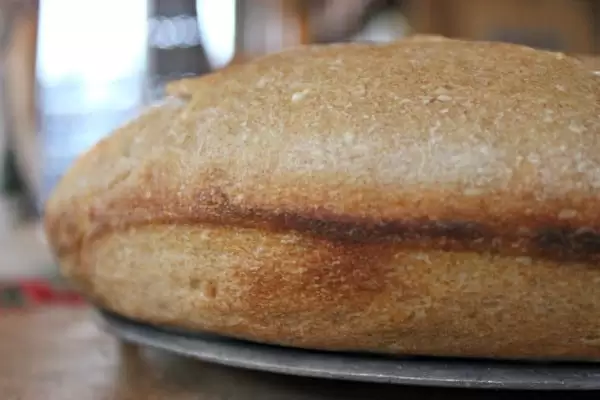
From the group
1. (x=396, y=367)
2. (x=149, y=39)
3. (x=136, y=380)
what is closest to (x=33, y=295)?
(x=136, y=380)

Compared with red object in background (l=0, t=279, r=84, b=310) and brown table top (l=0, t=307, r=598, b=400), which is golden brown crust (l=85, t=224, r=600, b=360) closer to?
brown table top (l=0, t=307, r=598, b=400)

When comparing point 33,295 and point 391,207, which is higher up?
point 391,207

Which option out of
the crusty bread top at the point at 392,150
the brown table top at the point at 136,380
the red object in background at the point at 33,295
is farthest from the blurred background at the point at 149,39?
the crusty bread top at the point at 392,150

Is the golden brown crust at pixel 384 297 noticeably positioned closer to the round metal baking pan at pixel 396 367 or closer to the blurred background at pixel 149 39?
the round metal baking pan at pixel 396 367

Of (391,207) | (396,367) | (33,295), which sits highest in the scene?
(391,207)

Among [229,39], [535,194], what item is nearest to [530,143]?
[535,194]

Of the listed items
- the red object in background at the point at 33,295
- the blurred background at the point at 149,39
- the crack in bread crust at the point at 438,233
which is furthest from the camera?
the blurred background at the point at 149,39

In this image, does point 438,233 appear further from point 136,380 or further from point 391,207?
point 136,380

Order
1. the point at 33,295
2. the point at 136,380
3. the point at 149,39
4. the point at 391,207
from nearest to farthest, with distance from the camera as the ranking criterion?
the point at 391,207
the point at 136,380
the point at 33,295
the point at 149,39
